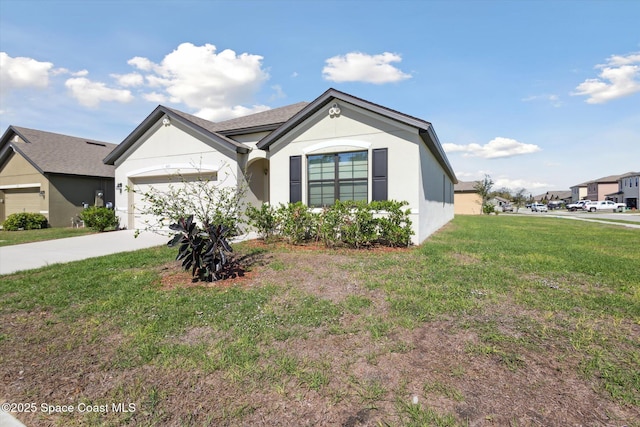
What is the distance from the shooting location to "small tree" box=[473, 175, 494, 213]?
1556 inches

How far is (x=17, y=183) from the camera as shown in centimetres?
1847

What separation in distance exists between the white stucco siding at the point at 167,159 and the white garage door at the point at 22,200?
742 centimetres

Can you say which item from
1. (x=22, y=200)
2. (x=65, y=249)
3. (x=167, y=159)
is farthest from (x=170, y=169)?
(x=22, y=200)

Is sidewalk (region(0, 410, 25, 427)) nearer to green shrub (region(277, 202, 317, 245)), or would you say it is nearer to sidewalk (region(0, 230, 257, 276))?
sidewalk (region(0, 230, 257, 276))

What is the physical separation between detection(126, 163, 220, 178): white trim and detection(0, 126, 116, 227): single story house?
674 cm

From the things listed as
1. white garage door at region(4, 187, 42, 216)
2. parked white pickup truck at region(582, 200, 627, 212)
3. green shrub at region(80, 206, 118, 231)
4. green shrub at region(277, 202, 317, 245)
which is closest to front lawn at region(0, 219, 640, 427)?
green shrub at region(277, 202, 317, 245)

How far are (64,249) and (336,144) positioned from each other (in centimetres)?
945

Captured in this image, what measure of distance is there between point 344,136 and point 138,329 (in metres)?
8.16

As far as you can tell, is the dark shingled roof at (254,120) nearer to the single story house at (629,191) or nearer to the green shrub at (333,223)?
the green shrub at (333,223)

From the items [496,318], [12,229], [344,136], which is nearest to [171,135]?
[344,136]

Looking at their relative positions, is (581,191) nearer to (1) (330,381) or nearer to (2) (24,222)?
(1) (330,381)

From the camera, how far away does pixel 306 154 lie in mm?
10680

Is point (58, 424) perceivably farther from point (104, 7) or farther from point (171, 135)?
point (171, 135)

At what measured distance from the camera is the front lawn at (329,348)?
7.91 feet
